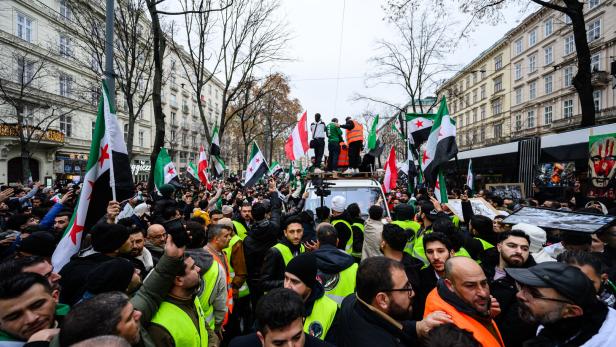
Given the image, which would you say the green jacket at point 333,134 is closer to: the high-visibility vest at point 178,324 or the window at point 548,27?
the high-visibility vest at point 178,324

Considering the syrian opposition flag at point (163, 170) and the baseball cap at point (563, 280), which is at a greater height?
the syrian opposition flag at point (163, 170)

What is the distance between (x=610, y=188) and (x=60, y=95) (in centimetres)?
3460

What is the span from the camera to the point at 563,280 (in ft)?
6.12

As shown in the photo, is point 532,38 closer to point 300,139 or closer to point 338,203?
point 300,139

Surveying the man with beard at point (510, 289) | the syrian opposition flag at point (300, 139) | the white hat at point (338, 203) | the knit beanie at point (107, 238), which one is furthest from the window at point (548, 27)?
the knit beanie at point (107, 238)

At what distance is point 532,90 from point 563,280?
49525 mm

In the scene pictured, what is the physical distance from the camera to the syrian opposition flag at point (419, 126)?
818 centimetres

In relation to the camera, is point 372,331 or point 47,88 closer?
point 372,331

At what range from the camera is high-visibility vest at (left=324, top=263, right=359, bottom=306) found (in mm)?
3057

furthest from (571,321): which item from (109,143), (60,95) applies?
(60,95)

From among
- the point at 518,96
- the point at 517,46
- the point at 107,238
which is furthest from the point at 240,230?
the point at 517,46

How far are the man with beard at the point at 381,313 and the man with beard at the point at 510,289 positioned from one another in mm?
1003

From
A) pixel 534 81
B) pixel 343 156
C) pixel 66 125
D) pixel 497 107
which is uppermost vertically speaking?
pixel 534 81

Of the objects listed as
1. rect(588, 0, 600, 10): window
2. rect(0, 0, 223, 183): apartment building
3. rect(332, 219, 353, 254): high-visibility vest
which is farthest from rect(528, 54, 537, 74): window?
rect(332, 219, 353, 254): high-visibility vest
